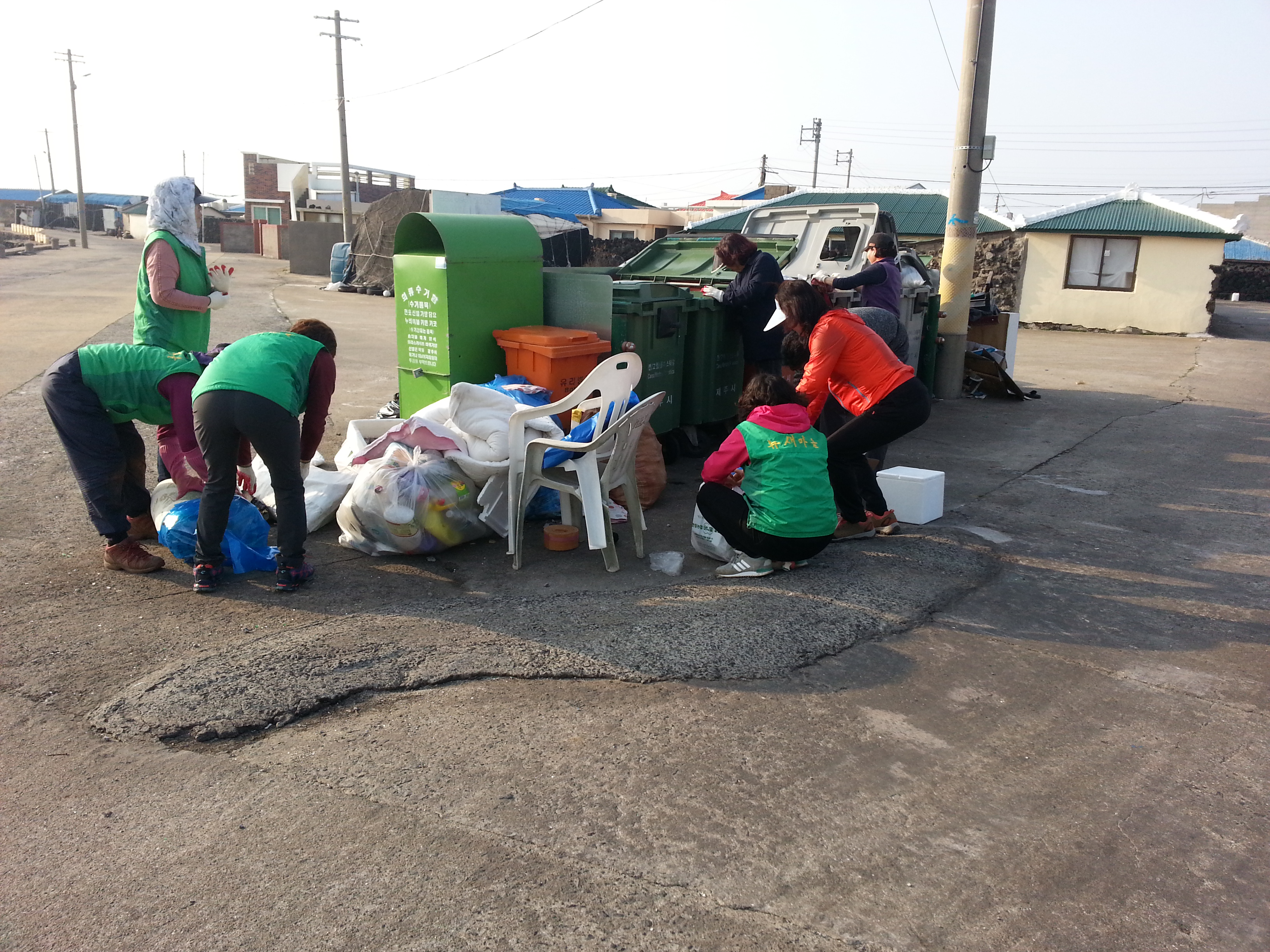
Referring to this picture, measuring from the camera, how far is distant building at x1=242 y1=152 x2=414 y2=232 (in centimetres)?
4828

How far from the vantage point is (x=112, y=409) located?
471cm

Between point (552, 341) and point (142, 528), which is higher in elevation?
point (552, 341)

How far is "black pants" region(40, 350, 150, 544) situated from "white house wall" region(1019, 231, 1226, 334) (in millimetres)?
21750

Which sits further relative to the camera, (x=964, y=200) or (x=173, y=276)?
(x=964, y=200)

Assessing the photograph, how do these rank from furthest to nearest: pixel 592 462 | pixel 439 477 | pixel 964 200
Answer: pixel 964 200 → pixel 439 477 → pixel 592 462

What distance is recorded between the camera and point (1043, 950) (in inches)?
93.8

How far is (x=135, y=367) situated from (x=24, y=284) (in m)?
23.9

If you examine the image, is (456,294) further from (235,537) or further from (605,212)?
(605,212)

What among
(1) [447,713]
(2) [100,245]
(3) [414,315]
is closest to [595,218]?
(2) [100,245]

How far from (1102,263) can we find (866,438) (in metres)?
19.7

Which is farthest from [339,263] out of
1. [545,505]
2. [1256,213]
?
[1256,213]

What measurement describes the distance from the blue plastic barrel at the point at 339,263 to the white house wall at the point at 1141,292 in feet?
55.3

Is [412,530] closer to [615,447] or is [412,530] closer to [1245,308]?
[615,447]

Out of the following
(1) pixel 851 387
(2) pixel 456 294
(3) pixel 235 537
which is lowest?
(3) pixel 235 537
